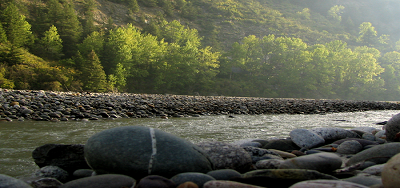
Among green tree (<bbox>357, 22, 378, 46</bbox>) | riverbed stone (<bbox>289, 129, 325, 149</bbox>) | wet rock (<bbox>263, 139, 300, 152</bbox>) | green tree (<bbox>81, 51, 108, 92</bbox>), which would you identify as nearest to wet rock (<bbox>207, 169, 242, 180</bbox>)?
wet rock (<bbox>263, 139, 300, 152</bbox>)

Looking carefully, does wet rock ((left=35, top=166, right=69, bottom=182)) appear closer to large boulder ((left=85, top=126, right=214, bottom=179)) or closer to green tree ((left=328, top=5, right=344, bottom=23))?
large boulder ((left=85, top=126, right=214, bottom=179))

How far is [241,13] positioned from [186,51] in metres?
52.8

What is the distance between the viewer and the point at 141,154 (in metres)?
2.26

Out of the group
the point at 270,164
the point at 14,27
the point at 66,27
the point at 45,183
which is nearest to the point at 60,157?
the point at 45,183

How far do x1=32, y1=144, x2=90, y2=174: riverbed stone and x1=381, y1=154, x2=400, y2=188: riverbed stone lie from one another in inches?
110

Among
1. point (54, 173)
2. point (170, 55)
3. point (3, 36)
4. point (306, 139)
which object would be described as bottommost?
point (54, 173)

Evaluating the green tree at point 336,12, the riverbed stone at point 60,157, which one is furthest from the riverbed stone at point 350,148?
the green tree at point 336,12

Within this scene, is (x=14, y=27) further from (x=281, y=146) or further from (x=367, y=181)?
(x=367, y=181)

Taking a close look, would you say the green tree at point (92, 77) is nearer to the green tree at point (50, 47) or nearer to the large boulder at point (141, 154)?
the green tree at point (50, 47)

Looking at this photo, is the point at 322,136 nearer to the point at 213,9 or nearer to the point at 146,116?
the point at 146,116

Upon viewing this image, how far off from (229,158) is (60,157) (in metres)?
1.90

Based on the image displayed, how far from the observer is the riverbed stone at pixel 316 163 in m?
2.43

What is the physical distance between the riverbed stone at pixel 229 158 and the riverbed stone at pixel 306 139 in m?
1.50

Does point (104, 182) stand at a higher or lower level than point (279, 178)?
lower
